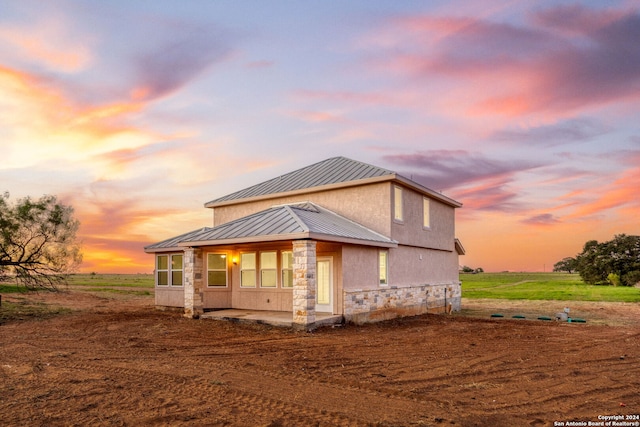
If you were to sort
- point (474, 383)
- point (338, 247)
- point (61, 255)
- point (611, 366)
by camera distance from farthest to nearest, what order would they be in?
1. point (61, 255)
2. point (338, 247)
3. point (611, 366)
4. point (474, 383)

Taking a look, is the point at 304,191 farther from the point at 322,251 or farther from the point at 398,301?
the point at 398,301

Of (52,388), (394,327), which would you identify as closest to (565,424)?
(52,388)

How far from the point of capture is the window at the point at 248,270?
18.4 metres

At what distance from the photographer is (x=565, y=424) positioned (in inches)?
227

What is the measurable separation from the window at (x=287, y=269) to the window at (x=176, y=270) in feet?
18.4

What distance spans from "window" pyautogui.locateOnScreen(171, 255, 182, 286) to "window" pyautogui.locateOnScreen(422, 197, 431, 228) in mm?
11076

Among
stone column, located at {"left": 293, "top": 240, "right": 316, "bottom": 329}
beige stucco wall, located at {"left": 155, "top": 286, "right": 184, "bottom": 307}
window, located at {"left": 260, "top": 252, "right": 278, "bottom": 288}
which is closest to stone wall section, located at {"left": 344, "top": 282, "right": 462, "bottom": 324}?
stone column, located at {"left": 293, "top": 240, "right": 316, "bottom": 329}

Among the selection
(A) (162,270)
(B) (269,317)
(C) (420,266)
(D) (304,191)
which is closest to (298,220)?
(B) (269,317)

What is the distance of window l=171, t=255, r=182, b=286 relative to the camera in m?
20.5

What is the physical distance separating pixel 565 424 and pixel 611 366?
15.1 feet

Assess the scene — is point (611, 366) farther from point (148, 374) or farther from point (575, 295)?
point (575, 295)

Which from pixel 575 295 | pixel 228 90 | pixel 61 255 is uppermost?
pixel 228 90

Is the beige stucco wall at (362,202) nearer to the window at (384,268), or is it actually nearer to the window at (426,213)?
the window at (384,268)

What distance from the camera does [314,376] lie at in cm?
817
